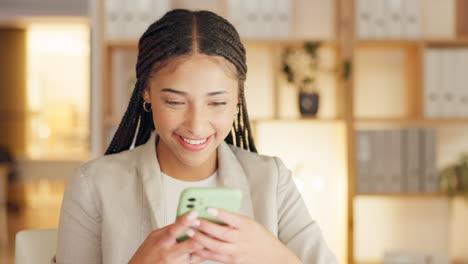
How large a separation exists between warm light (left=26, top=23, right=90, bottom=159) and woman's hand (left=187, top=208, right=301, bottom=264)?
7115 mm

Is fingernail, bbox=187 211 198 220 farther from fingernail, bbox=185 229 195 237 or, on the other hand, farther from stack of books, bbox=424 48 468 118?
stack of books, bbox=424 48 468 118

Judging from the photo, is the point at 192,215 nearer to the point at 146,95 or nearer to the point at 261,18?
the point at 146,95

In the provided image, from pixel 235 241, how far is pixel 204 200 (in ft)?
0.36

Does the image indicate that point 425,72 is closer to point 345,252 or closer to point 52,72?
point 345,252

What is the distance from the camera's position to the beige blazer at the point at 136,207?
126 centimetres

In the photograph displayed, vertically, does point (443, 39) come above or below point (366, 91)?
above

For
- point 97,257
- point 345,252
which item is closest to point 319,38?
point 345,252

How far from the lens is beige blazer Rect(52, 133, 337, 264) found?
126 cm

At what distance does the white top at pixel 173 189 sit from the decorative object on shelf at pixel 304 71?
6.09 ft

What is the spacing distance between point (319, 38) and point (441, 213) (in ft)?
4.24

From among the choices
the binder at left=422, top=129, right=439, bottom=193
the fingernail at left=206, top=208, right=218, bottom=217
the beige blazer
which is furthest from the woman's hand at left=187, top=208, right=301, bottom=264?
the binder at left=422, top=129, right=439, bottom=193

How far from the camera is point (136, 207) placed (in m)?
1.28

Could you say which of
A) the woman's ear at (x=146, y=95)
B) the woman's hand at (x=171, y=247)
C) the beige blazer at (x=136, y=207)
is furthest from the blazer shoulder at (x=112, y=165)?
the woman's hand at (x=171, y=247)

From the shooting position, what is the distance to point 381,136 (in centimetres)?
311
